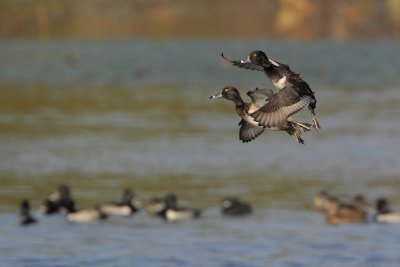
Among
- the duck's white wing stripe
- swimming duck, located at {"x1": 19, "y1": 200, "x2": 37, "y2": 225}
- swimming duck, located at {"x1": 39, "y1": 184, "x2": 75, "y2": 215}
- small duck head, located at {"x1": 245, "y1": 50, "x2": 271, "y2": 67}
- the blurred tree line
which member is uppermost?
the blurred tree line

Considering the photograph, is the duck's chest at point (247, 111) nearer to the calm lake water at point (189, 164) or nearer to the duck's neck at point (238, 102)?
the duck's neck at point (238, 102)

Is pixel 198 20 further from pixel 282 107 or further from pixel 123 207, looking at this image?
pixel 282 107

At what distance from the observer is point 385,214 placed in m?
26.3

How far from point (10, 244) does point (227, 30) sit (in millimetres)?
86733

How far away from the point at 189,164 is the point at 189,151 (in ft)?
8.78

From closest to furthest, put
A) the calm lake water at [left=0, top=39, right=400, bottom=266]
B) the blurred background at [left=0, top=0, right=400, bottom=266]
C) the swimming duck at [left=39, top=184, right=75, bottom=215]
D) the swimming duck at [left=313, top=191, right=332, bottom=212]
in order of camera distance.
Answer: the calm lake water at [left=0, top=39, right=400, bottom=266] → the blurred background at [left=0, top=0, right=400, bottom=266] → the swimming duck at [left=313, top=191, right=332, bottom=212] → the swimming duck at [left=39, top=184, right=75, bottom=215]

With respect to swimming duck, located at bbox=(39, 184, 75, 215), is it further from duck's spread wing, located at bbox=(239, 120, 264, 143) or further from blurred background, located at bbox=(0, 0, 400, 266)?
duck's spread wing, located at bbox=(239, 120, 264, 143)

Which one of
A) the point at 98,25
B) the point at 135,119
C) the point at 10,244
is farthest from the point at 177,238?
the point at 98,25

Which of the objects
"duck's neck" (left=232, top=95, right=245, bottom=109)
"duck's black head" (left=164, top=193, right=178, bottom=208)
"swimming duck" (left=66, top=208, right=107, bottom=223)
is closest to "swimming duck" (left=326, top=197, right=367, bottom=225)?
"duck's black head" (left=164, top=193, right=178, bottom=208)

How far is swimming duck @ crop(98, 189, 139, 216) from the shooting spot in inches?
1065

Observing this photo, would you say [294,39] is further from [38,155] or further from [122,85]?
[38,155]

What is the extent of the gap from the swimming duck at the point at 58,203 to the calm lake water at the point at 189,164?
0.30 meters

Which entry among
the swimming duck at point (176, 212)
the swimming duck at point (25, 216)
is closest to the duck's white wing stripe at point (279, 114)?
the swimming duck at point (176, 212)

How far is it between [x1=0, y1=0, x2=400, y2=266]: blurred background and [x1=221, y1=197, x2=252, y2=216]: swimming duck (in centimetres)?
28
